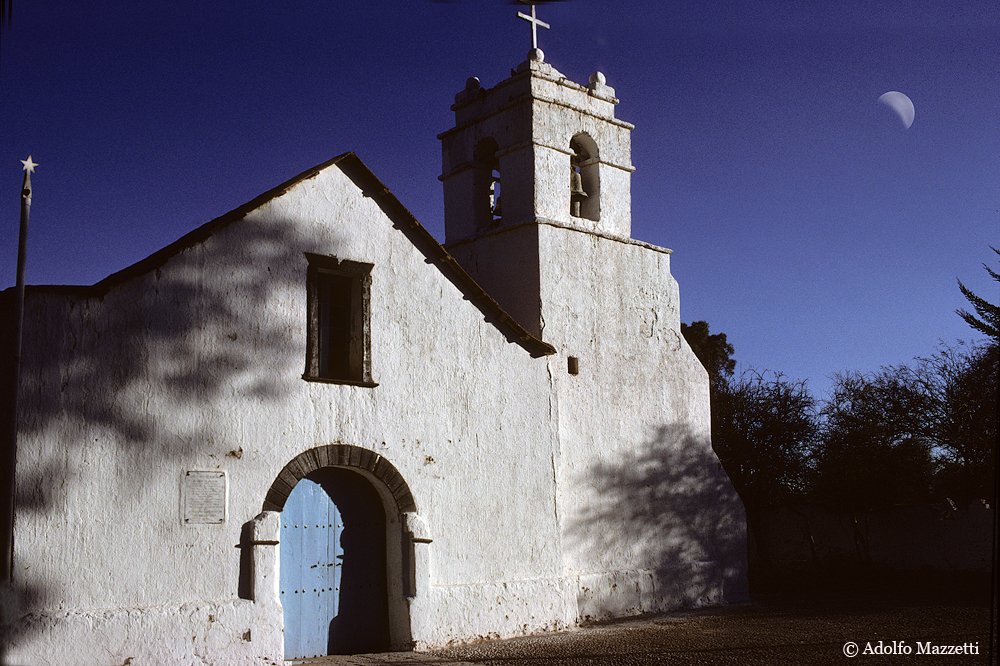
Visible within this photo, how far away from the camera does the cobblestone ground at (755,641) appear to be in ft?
27.9

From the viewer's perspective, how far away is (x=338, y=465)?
9125mm

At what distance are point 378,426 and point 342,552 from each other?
1.42 metres

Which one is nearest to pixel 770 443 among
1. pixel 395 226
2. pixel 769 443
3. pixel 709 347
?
pixel 769 443

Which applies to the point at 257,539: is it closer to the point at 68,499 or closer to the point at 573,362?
the point at 68,499

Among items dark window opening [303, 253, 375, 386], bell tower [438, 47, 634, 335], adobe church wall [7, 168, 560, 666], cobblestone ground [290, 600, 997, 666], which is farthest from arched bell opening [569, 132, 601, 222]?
cobblestone ground [290, 600, 997, 666]

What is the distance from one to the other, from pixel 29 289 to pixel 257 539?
3.14 meters

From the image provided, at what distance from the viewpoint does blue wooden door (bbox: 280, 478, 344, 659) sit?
883cm

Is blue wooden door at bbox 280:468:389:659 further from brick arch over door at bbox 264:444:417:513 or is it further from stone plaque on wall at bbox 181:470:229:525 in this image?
stone plaque on wall at bbox 181:470:229:525

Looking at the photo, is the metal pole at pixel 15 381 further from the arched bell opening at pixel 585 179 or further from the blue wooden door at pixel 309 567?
the arched bell opening at pixel 585 179

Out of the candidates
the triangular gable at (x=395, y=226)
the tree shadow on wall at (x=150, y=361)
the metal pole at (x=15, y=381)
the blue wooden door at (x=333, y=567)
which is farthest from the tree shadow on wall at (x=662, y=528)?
the metal pole at (x=15, y=381)

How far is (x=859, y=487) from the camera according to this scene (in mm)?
17828

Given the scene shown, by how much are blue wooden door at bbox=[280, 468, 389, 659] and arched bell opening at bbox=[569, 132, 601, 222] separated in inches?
227

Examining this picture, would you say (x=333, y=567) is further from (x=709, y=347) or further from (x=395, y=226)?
(x=709, y=347)

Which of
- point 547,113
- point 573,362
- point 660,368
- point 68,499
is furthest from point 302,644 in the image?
point 547,113
